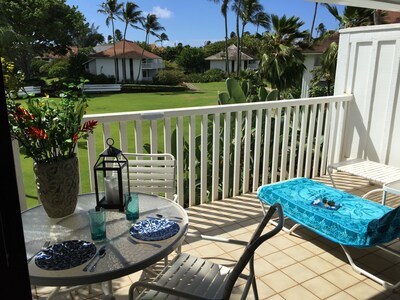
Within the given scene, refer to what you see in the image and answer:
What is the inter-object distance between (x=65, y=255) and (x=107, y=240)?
210 millimetres

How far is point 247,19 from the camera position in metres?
38.6

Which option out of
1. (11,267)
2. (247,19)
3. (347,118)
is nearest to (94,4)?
(247,19)

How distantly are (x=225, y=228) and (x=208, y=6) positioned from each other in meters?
39.6

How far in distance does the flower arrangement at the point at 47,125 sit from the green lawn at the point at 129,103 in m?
3.64

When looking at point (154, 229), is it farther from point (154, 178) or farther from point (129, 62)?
point (129, 62)

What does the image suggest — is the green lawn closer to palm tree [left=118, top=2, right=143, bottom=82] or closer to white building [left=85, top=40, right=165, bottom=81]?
white building [left=85, top=40, right=165, bottom=81]

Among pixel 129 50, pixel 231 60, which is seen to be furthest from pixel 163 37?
pixel 231 60

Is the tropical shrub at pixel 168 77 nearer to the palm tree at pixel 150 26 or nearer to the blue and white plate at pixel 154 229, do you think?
the palm tree at pixel 150 26

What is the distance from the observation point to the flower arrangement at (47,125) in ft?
5.35

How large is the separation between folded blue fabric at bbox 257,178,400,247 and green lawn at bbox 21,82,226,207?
3450 mm

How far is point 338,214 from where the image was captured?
2.76m

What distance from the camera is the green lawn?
6.52 metres

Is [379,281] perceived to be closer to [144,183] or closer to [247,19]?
[144,183]

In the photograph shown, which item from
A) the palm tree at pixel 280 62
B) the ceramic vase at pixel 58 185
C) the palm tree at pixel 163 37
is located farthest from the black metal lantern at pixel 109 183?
the palm tree at pixel 163 37
